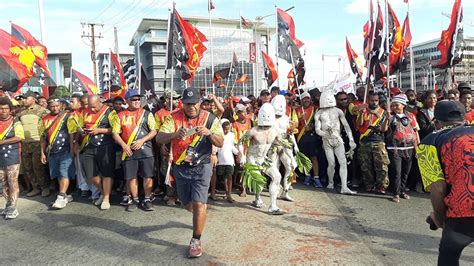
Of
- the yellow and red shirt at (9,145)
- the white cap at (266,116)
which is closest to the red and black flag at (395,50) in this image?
the white cap at (266,116)

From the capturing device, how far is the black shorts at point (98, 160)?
20.4 ft

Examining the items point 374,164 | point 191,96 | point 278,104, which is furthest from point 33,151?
point 374,164

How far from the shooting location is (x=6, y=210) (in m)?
5.89

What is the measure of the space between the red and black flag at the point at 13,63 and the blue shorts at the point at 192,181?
15.1ft

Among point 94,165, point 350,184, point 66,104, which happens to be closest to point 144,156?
point 94,165

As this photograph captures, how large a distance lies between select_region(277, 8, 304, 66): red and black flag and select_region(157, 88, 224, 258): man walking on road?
4.56m

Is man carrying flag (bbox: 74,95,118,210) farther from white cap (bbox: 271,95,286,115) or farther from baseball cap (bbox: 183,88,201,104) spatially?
white cap (bbox: 271,95,286,115)

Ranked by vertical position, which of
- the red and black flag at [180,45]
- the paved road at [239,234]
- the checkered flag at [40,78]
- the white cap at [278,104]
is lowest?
the paved road at [239,234]

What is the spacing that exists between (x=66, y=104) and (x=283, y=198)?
16.0ft

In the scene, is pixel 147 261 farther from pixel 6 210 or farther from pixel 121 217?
pixel 6 210

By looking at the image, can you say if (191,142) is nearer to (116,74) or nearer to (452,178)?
(452,178)

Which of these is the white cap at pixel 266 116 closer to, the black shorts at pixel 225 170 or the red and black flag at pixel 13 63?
the black shorts at pixel 225 170

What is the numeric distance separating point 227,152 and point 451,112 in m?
4.03

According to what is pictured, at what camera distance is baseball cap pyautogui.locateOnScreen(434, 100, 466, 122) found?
278cm
